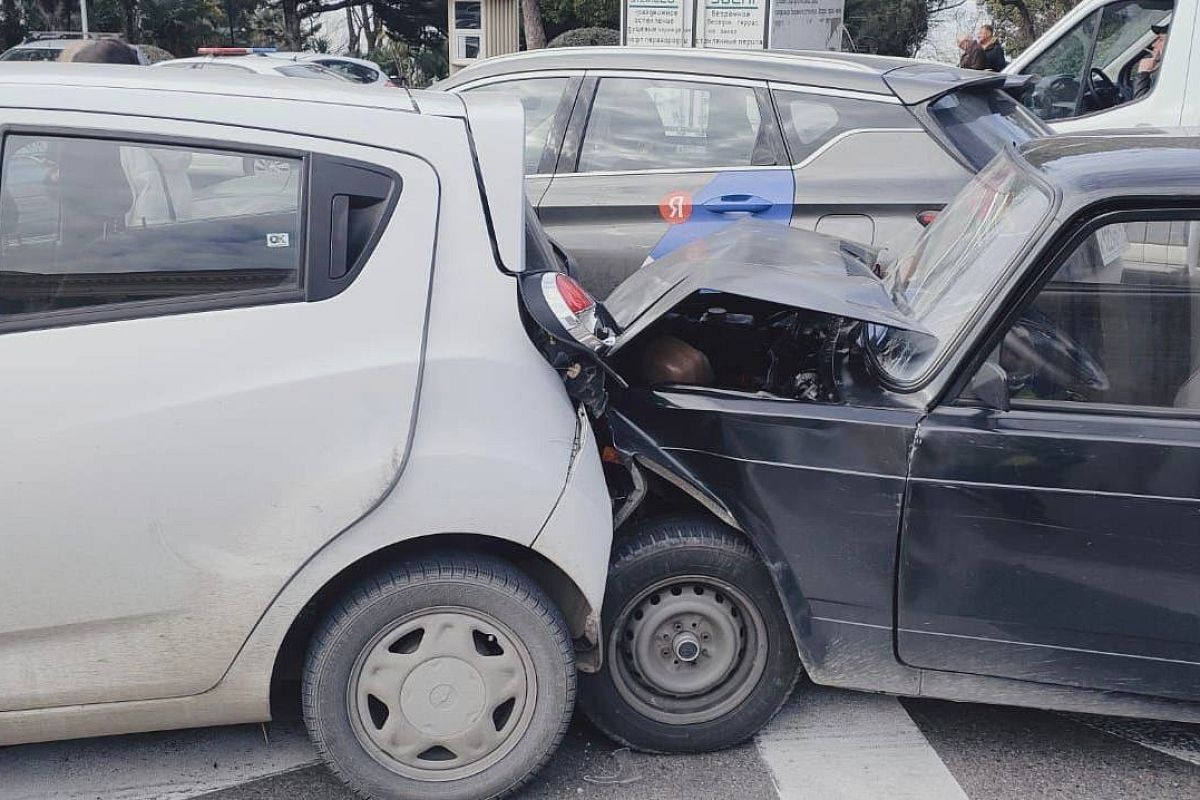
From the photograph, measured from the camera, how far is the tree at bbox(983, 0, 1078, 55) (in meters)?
21.8

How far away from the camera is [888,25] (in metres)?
29.0

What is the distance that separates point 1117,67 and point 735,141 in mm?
4049

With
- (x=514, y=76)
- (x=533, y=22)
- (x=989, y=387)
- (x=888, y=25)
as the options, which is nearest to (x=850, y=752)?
(x=989, y=387)

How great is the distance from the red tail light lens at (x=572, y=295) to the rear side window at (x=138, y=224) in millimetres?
653

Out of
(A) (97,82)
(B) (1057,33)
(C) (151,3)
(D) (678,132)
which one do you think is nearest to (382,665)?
(A) (97,82)

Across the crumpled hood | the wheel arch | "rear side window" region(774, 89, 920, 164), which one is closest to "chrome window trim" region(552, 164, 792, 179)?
"rear side window" region(774, 89, 920, 164)

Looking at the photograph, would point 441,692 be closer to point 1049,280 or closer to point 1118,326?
point 1049,280

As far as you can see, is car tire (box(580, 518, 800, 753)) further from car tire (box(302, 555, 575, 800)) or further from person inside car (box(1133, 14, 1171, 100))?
person inside car (box(1133, 14, 1171, 100))

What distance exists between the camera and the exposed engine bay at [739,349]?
140 inches

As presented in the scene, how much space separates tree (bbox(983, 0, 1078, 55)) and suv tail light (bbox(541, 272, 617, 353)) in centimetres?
1998

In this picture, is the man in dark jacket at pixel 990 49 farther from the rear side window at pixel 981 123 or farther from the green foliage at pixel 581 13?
the green foliage at pixel 581 13

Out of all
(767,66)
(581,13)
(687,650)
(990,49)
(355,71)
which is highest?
(581,13)

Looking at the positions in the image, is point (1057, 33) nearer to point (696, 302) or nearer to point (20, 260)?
point (696, 302)

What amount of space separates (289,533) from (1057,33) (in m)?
7.62
